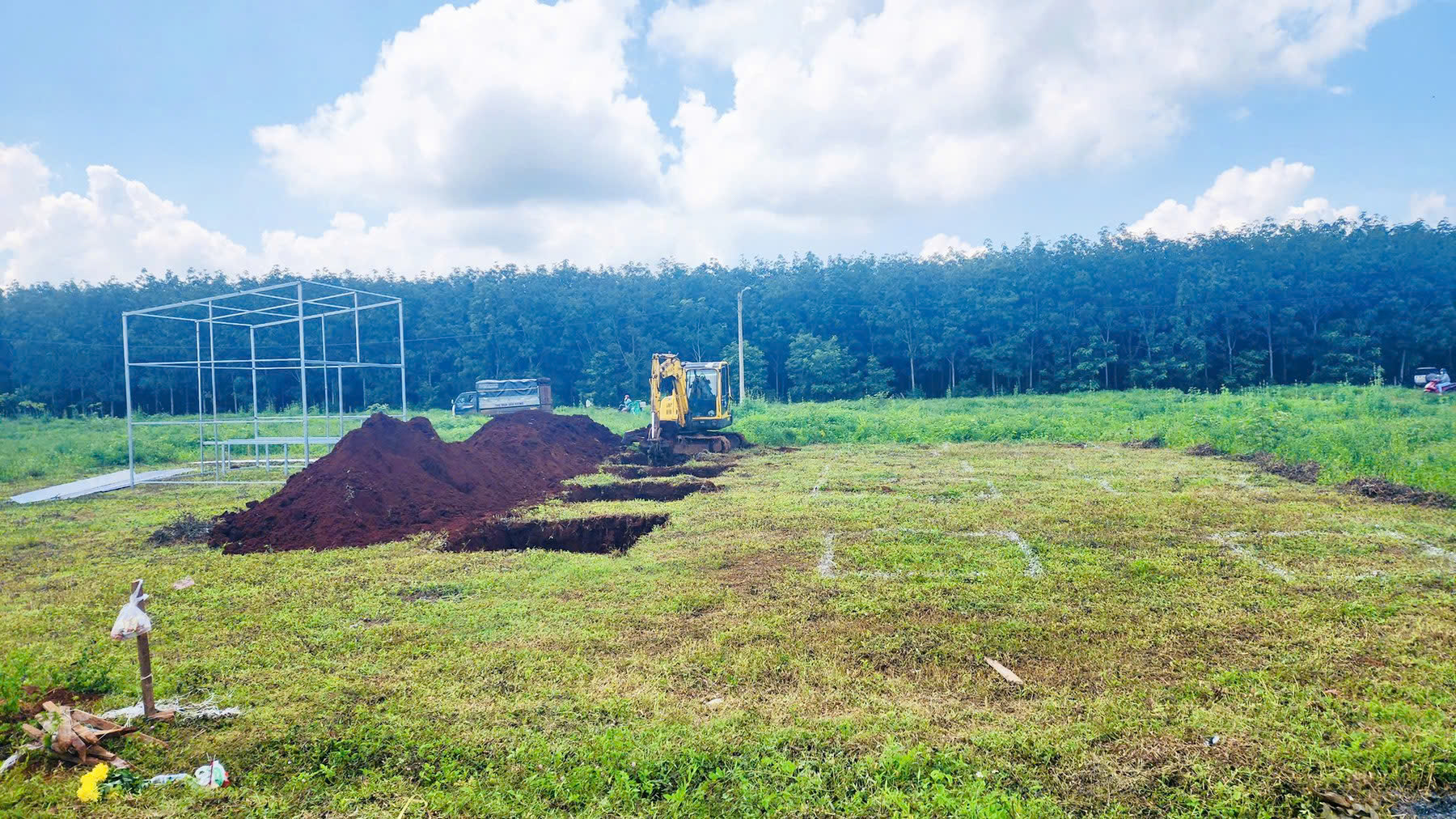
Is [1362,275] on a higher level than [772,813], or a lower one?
higher

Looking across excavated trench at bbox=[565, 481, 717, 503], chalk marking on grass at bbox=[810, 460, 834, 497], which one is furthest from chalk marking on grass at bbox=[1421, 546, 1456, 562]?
excavated trench at bbox=[565, 481, 717, 503]

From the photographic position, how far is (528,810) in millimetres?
3256

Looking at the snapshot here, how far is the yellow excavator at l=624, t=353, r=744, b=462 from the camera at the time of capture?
59.0 feet

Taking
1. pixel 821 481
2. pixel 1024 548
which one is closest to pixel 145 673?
pixel 1024 548

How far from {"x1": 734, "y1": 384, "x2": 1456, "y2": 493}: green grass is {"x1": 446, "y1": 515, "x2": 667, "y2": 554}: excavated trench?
9552 mm

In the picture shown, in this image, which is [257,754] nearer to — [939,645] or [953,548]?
[939,645]

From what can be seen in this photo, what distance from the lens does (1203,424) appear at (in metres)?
16.9

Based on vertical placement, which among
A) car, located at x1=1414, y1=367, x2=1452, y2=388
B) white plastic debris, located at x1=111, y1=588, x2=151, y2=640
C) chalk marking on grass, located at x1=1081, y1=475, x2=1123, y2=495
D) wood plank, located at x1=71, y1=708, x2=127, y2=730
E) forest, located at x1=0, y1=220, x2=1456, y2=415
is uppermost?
forest, located at x1=0, y1=220, x2=1456, y2=415

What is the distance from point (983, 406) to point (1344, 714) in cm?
2373

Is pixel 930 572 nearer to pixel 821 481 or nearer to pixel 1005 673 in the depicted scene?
pixel 1005 673

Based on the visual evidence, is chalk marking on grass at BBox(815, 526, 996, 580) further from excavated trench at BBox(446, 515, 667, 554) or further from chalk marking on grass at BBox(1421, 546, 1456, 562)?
chalk marking on grass at BBox(1421, 546, 1456, 562)

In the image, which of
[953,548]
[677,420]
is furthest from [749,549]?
[677,420]

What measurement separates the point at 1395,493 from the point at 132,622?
12.5m

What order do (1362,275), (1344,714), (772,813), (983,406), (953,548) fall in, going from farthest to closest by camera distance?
(1362,275) → (983,406) → (953,548) → (1344,714) → (772,813)
